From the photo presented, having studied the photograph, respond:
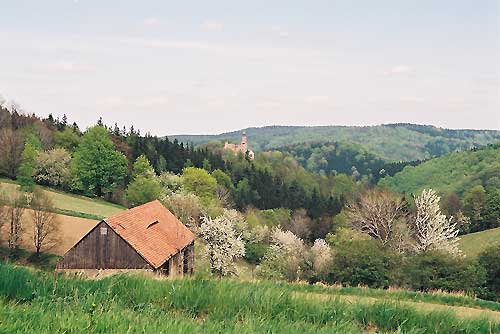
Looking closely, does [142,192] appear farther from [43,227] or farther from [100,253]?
[100,253]

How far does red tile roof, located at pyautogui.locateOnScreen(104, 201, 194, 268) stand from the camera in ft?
105

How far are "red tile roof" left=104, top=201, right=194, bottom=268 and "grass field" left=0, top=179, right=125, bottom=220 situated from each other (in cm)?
1966

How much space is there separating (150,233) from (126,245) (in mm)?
2360

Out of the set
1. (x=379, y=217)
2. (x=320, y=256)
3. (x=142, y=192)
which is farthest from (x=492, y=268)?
(x=142, y=192)

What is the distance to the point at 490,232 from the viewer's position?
244 ft

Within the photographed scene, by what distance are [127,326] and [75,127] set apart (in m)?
99.4

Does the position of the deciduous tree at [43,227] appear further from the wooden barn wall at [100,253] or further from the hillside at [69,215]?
the wooden barn wall at [100,253]

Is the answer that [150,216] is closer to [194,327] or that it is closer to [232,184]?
[194,327]

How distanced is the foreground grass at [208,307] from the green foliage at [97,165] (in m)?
69.4

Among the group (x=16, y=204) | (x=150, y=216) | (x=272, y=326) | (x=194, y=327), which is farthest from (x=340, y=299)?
(x=16, y=204)

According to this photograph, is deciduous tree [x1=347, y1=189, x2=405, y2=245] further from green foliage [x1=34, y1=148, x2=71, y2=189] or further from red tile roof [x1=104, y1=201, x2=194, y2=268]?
green foliage [x1=34, y1=148, x2=71, y2=189]

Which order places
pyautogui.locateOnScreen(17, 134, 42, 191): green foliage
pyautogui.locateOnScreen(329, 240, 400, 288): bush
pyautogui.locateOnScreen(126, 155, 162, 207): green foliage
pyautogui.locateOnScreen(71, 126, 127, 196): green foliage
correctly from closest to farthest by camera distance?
pyautogui.locateOnScreen(329, 240, 400, 288): bush
pyautogui.locateOnScreen(17, 134, 42, 191): green foliage
pyautogui.locateOnScreen(71, 126, 127, 196): green foliage
pyautogui.locateOnScreen(126, 155, 162, 207): green foliage

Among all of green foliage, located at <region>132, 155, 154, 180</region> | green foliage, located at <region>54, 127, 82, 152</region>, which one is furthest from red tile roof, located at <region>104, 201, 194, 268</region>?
green foliage, located at <region>54, 127, 82, 152</region>

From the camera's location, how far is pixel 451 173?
479ft
